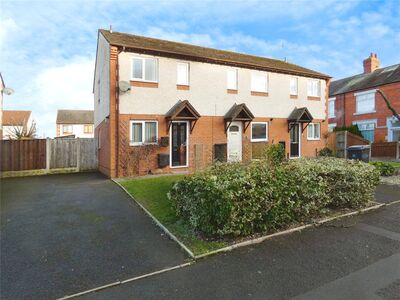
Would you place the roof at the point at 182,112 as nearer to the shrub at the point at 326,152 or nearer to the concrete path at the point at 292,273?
the concrete path at the point at 292,273

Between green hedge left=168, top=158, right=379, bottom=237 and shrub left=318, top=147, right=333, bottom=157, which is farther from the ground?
shrub left=318, top=147, right=333, bottom=157

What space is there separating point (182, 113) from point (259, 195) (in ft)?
28.7

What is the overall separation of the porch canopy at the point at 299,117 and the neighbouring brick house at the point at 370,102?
11.5 m

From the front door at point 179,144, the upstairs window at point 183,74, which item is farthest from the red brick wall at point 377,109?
the front door at point 179,144

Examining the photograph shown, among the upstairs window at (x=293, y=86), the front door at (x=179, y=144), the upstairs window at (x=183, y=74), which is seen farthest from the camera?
the upstairs window at (x=293, y=86)

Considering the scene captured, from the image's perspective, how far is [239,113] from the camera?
14.7 m

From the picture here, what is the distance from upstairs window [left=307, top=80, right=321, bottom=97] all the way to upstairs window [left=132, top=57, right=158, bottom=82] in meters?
11.1

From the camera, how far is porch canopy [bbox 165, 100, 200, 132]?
508 inches

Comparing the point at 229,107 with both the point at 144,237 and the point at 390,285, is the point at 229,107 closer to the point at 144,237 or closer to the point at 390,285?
the point at 144,237

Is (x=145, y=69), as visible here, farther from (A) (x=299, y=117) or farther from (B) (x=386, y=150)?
(B) (x=386, y=150)

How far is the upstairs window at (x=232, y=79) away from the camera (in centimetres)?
1537

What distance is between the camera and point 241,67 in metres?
15.7

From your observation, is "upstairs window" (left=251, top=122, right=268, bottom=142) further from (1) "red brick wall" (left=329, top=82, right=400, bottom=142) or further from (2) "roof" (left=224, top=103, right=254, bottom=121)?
(1) "red brick wall" (left=329, top=82, right=400, bottom=142)

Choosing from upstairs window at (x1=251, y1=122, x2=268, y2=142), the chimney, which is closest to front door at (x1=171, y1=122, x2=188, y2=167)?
upstairs window at (x1=251, y1=122, x2=268, y2=142)
